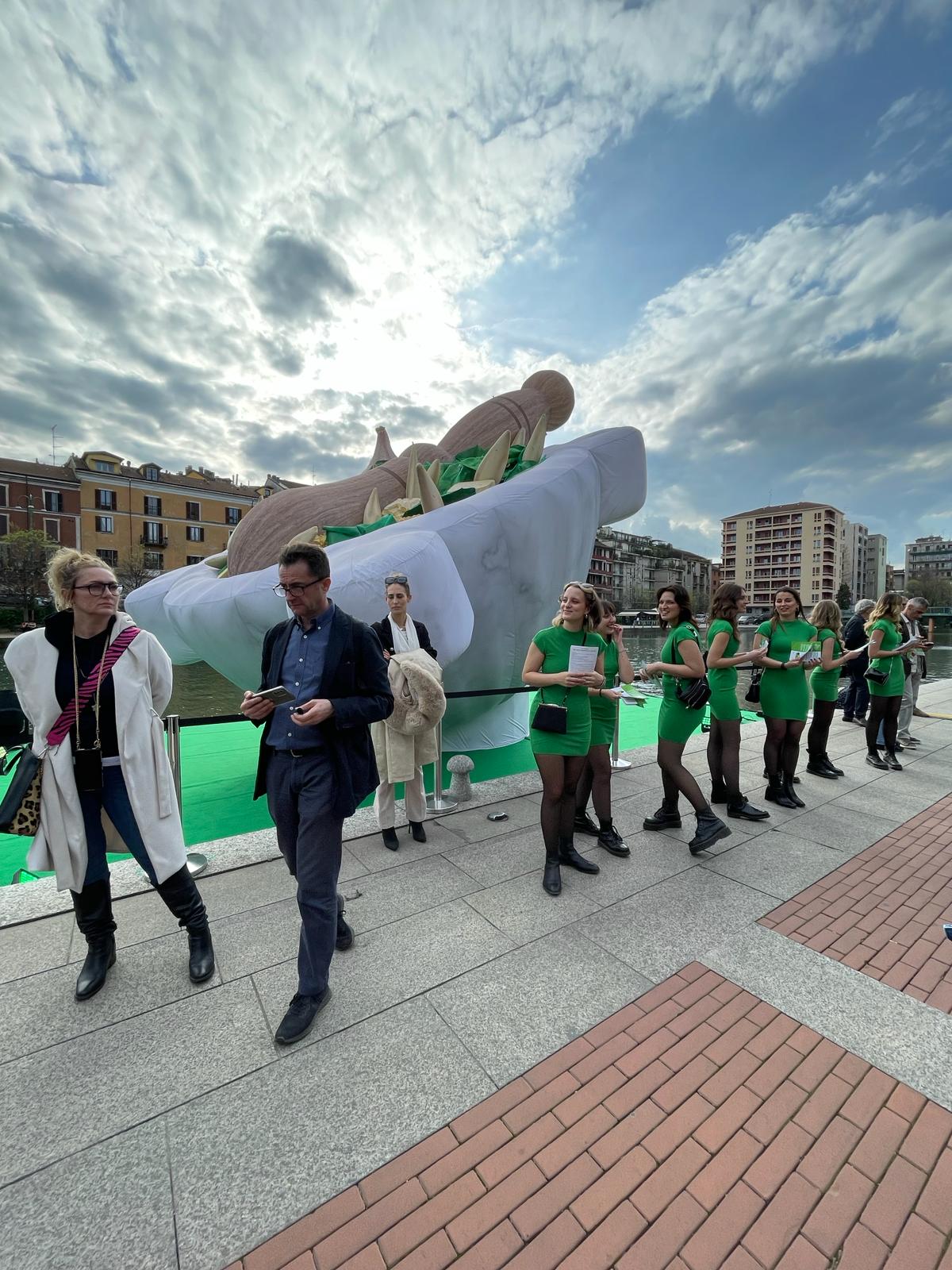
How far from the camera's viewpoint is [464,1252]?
4.53 ft

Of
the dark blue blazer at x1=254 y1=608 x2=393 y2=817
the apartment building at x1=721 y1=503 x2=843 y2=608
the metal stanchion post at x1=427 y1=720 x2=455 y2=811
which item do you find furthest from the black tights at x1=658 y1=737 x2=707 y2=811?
the apartment building at x1=721 y1=503 x2=843 y2=608

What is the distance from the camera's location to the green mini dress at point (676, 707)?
3898 millimetres

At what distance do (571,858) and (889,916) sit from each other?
1.72 m

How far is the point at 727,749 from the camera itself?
4422 millimetres

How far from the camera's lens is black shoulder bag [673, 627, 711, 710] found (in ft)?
12.5

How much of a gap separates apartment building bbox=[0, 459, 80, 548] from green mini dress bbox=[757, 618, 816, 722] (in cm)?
5162

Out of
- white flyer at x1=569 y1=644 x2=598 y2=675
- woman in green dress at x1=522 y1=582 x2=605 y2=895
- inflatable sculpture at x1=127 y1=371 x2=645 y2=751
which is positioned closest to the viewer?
white flyer at x1=569 y1=644 x2=598 y2=675

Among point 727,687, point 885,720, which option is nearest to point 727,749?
point 727,687

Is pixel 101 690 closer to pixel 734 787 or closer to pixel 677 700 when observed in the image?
pixel 677 700

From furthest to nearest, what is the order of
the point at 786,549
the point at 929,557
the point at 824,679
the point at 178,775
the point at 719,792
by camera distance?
the point at 929,557 < the point at 786,549 < the point at 824,679 < the point at 719,792 < the point at 178,775

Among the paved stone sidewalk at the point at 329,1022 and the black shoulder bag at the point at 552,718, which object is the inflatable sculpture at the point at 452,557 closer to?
the black shoulder bag at the point at 552,718

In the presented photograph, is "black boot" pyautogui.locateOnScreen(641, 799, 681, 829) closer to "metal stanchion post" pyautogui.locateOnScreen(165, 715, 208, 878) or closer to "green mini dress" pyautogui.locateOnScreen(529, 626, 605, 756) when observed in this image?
"green mini dress" pyautogui.locateOnScreen(529, 626, 605, 756)

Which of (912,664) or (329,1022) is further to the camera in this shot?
(912,664)

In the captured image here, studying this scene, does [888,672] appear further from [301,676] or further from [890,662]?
[301,676]
